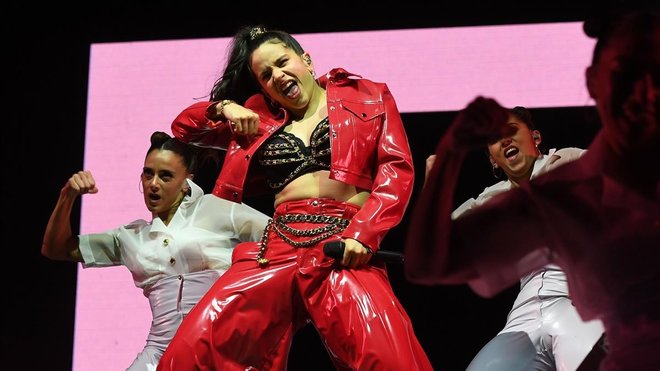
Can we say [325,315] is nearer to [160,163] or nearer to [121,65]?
[160,163]

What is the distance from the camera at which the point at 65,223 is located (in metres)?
2.82

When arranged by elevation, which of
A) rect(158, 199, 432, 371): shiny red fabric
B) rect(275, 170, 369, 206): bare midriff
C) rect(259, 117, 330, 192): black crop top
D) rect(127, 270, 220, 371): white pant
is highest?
rect(259, 117, 330, 192): black crop top

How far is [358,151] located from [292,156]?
17cm

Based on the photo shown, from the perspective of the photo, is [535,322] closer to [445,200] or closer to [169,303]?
[169,303]

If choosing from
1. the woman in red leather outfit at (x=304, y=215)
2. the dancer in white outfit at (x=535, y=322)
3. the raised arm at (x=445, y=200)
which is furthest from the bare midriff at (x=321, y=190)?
the raised arm at (x=445, y=200)

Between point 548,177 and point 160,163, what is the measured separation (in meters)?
2.04

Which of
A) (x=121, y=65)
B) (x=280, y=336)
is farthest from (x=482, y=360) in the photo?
(x=121, y=65)

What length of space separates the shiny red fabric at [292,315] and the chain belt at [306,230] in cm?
1

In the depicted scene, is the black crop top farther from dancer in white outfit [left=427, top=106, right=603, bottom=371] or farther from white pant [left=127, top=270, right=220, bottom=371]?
white pant [left=127, top=270, right=220, bottom=371]

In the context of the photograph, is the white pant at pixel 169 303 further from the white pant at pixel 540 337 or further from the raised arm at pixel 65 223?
the white pant at pixel 540 337

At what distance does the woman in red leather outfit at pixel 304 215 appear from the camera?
192 centimetres

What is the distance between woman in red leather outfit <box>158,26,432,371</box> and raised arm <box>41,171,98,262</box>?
45 cm

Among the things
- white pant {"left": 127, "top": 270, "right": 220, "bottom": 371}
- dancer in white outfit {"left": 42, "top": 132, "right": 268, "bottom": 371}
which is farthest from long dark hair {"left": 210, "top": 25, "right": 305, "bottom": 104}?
white pant {"left": 127, "top": 270, "right": 220, "bottom": 371}

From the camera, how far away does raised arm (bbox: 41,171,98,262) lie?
2684mm
